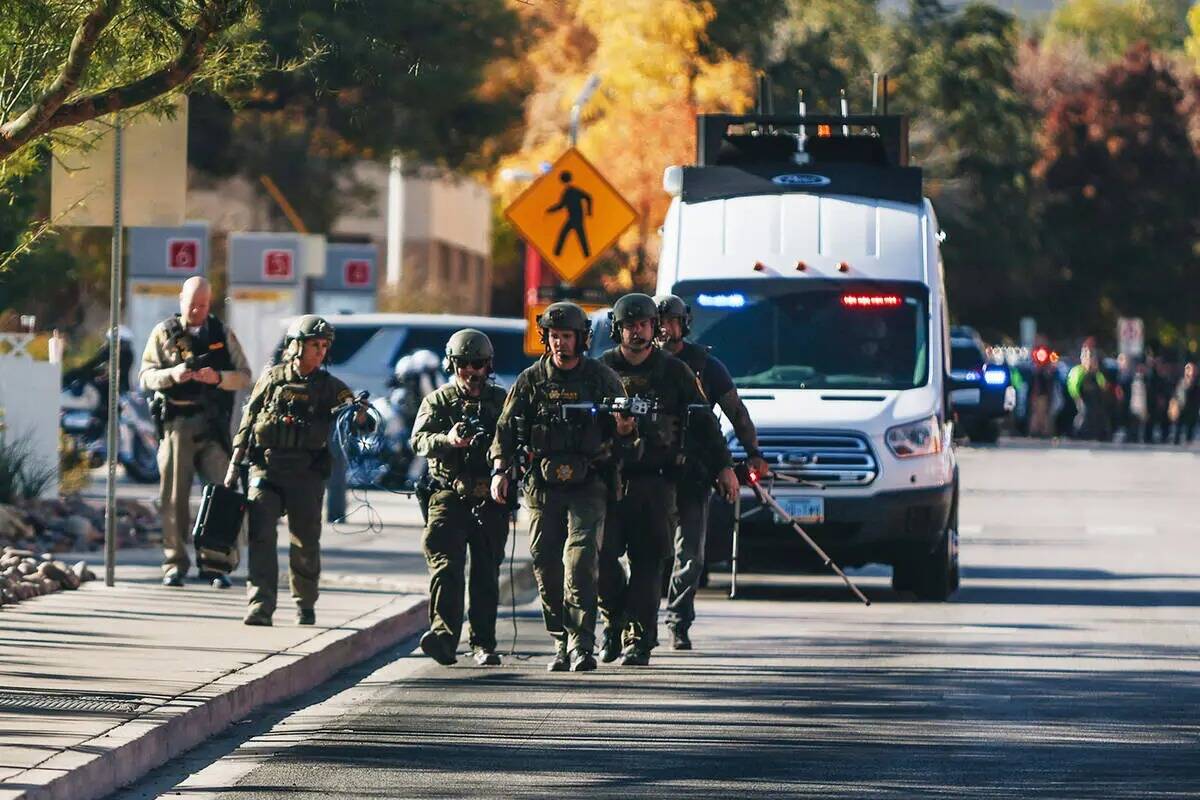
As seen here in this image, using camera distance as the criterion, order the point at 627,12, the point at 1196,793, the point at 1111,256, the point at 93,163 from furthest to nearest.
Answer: the point at 1111,256, the point at 627,12, the point at 93,163, the point at 1196,793

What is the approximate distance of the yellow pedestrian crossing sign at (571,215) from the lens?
20328 mm

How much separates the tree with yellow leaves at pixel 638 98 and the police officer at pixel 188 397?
28528mm

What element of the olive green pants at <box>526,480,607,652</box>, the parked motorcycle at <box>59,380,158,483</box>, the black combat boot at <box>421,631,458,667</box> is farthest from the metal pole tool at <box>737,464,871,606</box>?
the parked motorcycle at <box>59,380,158,483</box>

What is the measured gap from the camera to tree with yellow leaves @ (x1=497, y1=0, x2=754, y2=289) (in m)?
50.6

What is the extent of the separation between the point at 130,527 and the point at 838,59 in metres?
45.2

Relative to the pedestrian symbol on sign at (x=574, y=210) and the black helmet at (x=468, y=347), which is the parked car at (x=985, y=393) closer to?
the pedestrian symbol on sign at (x=574, y=210)

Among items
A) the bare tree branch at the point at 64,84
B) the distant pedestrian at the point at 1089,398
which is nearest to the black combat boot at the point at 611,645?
the bare tree branch at the point at 64,84

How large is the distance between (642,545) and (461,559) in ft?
3.09

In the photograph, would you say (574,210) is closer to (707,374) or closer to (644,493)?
(707,374)

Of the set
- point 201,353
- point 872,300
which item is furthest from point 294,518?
point 872,300

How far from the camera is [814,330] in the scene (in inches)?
701

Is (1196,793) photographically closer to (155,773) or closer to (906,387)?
(155,773)

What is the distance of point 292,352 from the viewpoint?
46.3 ft

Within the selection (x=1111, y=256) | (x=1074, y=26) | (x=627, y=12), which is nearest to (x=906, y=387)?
(x=627, y=12)
